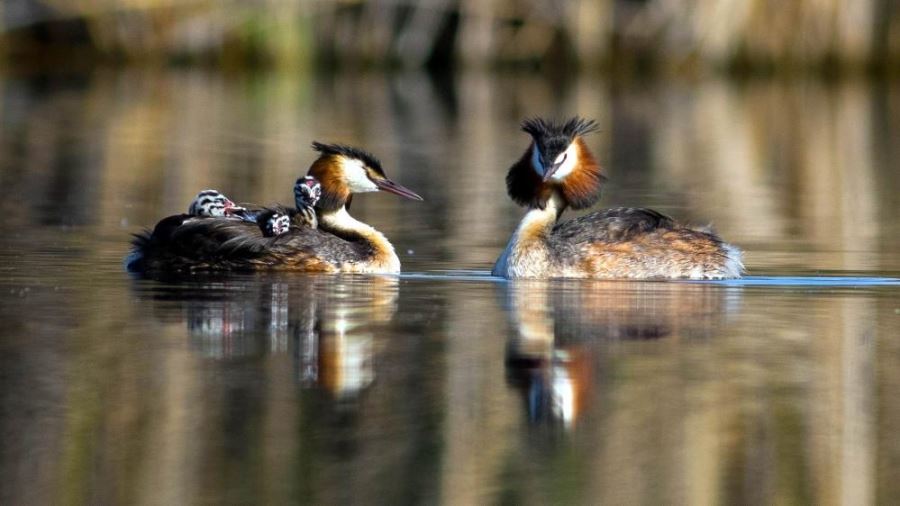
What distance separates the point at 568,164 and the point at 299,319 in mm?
2625

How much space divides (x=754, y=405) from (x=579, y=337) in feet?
4.50

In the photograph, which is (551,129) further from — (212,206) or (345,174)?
(212,206)

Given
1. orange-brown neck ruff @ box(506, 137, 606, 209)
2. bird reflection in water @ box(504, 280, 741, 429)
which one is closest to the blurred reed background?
orange-brown neck ruff @ box(506, 137, 606, 209)

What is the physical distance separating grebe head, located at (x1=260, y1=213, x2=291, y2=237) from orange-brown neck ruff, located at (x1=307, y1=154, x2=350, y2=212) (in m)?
0.59

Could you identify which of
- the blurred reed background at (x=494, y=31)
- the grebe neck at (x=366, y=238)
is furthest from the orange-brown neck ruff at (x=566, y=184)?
the blurred reed background at (x=494, y=31)

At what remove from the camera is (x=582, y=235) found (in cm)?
998

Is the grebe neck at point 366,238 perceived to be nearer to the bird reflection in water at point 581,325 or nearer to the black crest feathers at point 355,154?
the black crest feathers at point 355,154

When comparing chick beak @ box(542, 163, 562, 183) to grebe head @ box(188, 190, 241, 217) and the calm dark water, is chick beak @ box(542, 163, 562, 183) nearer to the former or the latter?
the calm dark water

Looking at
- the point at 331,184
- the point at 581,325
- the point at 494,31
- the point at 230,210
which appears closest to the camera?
the point at 581,325

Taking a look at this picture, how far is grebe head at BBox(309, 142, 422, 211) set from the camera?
415 inches

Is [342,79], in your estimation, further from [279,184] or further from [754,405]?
[754,405]

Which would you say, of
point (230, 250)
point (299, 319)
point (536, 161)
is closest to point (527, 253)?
point (536, 161)

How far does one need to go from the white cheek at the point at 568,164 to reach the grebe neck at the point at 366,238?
923 millimetres

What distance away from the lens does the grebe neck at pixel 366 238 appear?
9.88 meters
